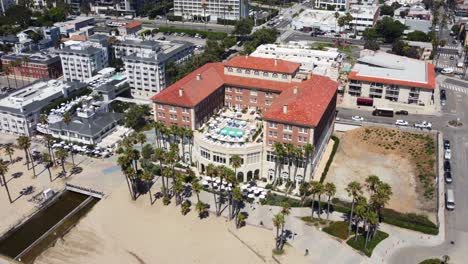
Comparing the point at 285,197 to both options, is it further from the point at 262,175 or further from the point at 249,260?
the point at 249,260

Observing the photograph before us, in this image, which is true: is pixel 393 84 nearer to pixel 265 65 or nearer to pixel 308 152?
pixel 265 65

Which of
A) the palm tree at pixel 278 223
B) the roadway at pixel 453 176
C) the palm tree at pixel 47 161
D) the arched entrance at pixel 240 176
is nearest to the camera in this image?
the palm tree at pixel 278 223

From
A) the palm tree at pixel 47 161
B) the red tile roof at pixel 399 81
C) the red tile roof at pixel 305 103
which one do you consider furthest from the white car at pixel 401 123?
the palm tree at pixel 47 161

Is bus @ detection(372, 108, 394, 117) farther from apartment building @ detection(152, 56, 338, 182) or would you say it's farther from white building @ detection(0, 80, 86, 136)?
white building @ detection(0, 80, 86, 136)

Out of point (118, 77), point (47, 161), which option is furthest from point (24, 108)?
point (118, 77)

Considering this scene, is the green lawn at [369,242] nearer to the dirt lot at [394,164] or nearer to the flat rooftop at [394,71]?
the dirt lot at [394,164]

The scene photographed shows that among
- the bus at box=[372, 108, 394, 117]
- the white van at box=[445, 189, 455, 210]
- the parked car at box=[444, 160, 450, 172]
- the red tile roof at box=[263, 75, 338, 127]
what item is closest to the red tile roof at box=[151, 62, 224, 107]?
the red tile roof at box=[263, 75, 338, 127]

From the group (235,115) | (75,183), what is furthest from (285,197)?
(75,183)
